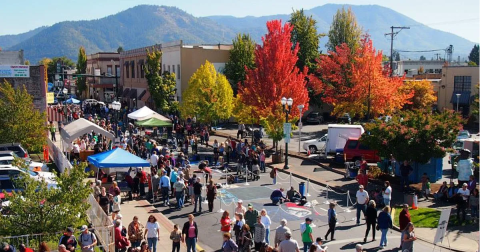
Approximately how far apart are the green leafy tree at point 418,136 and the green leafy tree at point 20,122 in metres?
19.9

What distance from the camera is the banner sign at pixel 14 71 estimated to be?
3743 cm

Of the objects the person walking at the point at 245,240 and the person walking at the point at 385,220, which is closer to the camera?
the person walking at the point at 245,240

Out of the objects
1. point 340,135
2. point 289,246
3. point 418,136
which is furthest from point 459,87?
point 289,246

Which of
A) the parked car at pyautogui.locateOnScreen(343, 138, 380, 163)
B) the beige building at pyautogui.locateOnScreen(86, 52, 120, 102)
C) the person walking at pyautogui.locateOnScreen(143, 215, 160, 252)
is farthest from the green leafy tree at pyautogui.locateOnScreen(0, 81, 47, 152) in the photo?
the beige building at pyautogui.locateOnScreen(86, 52, 120, 102)

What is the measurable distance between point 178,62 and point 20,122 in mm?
29203

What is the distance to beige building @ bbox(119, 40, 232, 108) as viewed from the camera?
2255 inches

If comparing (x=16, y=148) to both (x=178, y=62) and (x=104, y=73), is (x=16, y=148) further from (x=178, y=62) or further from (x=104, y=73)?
(x=104, y=73)

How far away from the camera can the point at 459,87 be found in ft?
191

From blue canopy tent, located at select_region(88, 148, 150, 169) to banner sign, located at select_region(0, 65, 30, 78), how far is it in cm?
1755

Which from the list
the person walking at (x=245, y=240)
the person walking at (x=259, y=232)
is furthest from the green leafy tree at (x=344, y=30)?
the person walking at (x=245, y=240)

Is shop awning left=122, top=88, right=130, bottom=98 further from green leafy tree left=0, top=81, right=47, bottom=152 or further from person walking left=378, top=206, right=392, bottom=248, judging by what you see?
person walking left=378, top=206, right=392, bottom=248

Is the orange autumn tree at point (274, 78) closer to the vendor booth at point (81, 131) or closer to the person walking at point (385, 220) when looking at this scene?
the vendor booth at point (81, 131)

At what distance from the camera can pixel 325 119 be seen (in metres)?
61.7

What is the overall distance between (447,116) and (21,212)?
64.2ft
